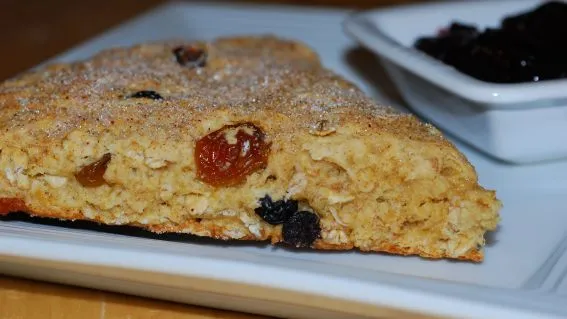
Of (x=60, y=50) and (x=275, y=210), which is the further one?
(x=60, y=50)

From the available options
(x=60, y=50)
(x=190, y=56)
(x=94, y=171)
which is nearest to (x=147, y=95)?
(x=94, y=171)

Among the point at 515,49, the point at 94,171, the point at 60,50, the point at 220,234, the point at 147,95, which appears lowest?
the point at 220,234

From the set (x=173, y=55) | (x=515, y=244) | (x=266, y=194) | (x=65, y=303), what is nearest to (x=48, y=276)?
(x=65, y=303)

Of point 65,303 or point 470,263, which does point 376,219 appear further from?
point 65,303

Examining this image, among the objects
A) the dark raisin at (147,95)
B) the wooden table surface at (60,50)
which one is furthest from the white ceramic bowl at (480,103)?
the wooden table surface at (60,50)

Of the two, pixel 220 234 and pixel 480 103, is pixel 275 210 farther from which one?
pixel 480 103

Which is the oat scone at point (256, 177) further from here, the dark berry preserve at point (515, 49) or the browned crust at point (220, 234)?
the dark berry preserve at point (515, 49)

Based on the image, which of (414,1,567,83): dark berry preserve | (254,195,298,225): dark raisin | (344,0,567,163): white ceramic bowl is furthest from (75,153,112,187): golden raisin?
(414,1,567,83): dark berry preserve
